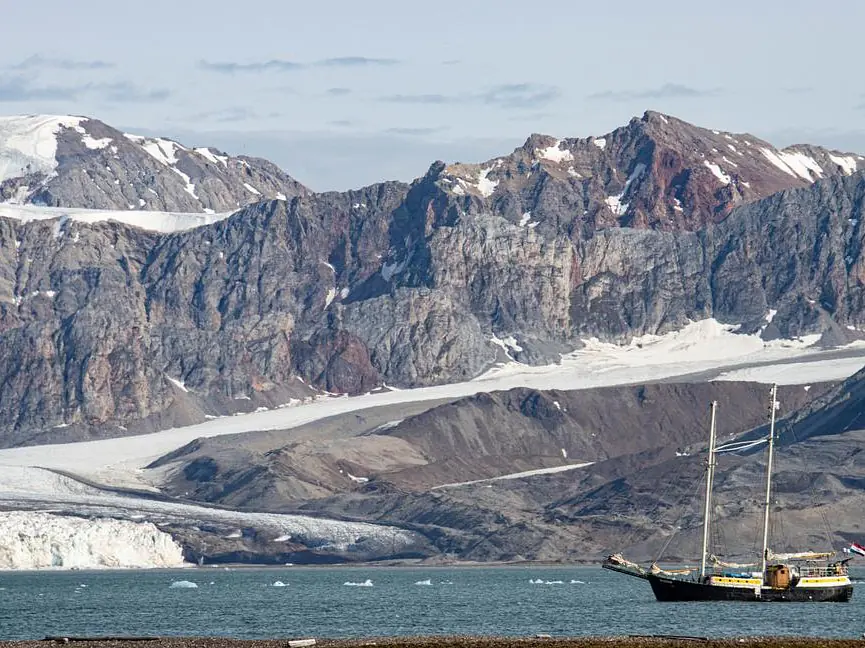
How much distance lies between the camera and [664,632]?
402 ft

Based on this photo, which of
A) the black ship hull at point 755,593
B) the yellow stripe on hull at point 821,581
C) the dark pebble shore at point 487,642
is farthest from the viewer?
the yellow stripe on hull at point 821,581

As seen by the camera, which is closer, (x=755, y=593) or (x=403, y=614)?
(x=403, y=614)

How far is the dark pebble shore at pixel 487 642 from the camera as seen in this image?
99750mm

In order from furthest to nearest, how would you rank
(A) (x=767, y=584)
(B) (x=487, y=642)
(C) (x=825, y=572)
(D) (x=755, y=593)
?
(C) (x=825, y=572) → (A) (x=767, y=584) → (D) (x=755, y=593) → (B) (x=487, y=642)

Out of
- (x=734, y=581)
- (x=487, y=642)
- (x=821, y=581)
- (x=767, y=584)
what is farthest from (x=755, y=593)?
(x=487, y=642)

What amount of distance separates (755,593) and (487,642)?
55.8 metres

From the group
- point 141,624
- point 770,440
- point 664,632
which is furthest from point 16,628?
point 770,440

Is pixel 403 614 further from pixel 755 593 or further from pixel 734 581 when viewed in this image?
pixel 755 593

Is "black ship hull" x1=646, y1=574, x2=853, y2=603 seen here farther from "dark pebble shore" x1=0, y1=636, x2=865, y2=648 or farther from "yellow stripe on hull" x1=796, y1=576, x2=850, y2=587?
"dark pebble shore" x1=0, y1=636, x2=865, y2=648

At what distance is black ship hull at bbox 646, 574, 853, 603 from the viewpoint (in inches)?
6058

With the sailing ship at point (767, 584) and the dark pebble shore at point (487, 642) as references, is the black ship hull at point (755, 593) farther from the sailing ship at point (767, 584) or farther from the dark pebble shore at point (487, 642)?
the dark pebble shore at point (487, 642)

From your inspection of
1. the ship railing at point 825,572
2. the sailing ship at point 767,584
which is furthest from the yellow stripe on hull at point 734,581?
the ship railing at point 825,572

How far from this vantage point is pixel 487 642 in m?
102

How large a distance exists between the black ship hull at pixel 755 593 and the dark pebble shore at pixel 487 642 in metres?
47.8
